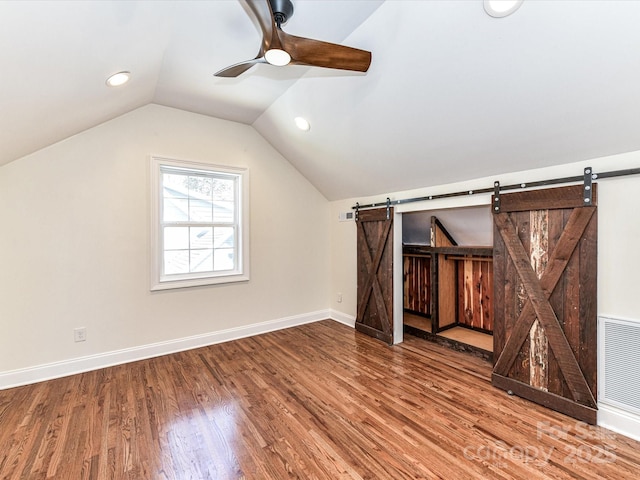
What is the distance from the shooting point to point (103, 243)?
3.09 meters

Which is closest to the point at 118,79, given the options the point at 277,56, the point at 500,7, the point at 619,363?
the point at 277,56

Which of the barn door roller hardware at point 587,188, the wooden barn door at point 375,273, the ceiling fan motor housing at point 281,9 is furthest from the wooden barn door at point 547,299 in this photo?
the ceiling fan motor housing at point 281,9

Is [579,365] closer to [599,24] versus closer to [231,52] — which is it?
[599,24]

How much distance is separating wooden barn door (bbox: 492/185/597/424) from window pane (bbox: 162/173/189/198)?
353 cm

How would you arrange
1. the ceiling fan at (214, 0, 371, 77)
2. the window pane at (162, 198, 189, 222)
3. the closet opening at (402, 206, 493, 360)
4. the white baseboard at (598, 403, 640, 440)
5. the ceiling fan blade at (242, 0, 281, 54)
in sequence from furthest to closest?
the closet opening at (402, 206, 493, 360) → the window pane at (162, 198, 189, 222) → the white baseboard at (598, 403, 640, 440) → the ceiling fan at (214, 0, 371, 77) → the ceiling fan blade at (242, 0, 281, 54)

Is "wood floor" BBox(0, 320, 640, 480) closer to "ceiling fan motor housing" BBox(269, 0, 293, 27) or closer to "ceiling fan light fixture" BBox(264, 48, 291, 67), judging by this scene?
"ceiling fan light fixture" BBox(264, 48, 291, 67)

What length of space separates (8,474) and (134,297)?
1.74 m

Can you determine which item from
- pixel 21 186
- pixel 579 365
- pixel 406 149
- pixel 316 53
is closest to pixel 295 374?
pixel 579 365

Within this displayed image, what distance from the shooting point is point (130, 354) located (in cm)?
320

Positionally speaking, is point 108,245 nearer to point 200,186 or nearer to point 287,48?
point 200,186

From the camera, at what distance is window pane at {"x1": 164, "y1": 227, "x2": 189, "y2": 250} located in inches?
139

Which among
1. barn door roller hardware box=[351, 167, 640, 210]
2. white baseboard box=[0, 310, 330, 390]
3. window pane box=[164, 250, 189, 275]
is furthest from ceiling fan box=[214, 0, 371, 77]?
white baseboard box=[0, 310, 330, 390]

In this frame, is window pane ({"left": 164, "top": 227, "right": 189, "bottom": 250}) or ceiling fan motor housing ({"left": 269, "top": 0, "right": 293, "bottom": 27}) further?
window pane ({"left": 164, "top": 227, "right": 189, "bottom": 250})

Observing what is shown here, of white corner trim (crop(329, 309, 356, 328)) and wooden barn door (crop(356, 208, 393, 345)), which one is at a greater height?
wooden barn door (crop(356, 208, 393, 345))
